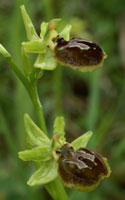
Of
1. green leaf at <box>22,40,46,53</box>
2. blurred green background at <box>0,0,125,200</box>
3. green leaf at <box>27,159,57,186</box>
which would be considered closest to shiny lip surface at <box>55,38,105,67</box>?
green leaf at <box>22,40,46,53</box>

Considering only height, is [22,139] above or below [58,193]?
below

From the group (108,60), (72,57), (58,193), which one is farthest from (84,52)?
(108,60)

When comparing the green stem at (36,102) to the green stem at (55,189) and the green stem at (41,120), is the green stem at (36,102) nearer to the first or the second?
the green stem at (41,120)

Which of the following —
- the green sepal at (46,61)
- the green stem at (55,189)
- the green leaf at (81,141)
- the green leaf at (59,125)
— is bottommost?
the green stem at (55,189)

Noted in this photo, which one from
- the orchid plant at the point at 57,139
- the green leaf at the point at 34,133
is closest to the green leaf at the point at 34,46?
the orchid plant at the point at 57,139

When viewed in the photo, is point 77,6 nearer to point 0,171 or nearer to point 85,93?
point 85,93

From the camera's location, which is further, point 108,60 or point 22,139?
point 108,60

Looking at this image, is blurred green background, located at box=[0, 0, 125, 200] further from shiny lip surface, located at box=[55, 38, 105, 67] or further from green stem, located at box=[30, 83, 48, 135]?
shiny lip surface, located at box=[55, 38, 105, 67]
